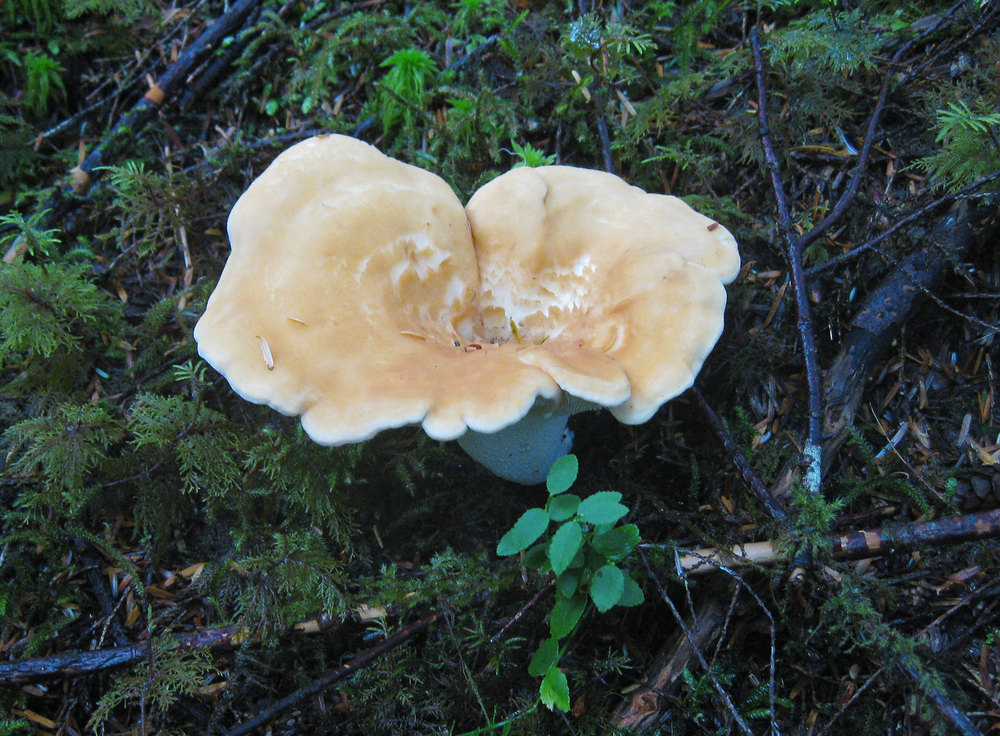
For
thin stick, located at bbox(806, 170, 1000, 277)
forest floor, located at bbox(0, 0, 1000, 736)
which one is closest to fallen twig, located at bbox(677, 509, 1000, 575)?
forest floor, located at bbox(0, 0, 1000, 736)

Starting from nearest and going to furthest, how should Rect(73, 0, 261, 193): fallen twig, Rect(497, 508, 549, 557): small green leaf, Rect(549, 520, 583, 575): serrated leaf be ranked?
Rect(549, 520, 583, 575): serrated leaf < Rect(497, 508, 549, 557): small green leaf < Rect(73, 0, 261, 193): fallen twig

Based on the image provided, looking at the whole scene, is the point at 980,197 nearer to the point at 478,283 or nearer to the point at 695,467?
the point at 695,467

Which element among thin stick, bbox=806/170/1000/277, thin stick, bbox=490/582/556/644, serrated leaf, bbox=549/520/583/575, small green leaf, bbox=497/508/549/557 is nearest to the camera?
serrated leaf, bbox=549/520/583/575

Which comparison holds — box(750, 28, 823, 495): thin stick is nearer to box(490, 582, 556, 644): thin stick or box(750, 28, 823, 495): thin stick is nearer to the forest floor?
the forest floor

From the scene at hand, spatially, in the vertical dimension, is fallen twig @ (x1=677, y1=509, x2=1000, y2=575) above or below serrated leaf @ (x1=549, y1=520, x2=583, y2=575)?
below

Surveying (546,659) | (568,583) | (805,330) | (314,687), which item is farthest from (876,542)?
(314,687)

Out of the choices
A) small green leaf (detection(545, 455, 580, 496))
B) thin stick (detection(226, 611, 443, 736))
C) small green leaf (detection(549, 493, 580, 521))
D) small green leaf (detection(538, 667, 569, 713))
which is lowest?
thin stick (detection(226, 611, 443, 736))

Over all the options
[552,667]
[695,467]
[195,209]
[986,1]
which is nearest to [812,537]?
[695,467]

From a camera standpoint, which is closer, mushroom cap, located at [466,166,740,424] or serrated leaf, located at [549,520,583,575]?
serrated leaf, located at [549,520,583,575]
